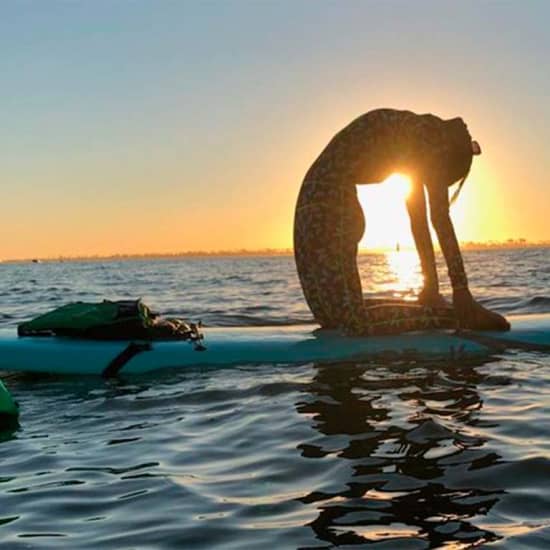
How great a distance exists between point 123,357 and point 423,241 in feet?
10.4

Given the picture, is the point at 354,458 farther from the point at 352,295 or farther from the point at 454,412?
the point at 352,295

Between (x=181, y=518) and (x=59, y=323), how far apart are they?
16.0 feet

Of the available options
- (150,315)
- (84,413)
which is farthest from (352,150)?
(84,413)

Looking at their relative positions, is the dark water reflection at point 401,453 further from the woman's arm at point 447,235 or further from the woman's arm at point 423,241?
the woman's arm at point 423,241

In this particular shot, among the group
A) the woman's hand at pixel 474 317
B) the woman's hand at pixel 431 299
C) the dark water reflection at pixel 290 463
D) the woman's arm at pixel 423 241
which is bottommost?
the dark water reflection at pixel 290 463

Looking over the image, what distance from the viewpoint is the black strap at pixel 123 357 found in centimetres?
748

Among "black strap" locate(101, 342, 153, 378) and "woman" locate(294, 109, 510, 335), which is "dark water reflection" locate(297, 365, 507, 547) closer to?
"woman" locate(294, 109, 510, 335)

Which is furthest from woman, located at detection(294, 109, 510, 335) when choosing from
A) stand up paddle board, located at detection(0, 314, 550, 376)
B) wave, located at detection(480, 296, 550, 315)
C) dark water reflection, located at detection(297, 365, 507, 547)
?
wave, located at detection(480, 296, 550, 315)

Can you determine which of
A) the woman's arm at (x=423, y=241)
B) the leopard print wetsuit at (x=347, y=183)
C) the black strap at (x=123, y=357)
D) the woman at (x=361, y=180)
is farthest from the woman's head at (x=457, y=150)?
the black strap at (x=123, y=357)

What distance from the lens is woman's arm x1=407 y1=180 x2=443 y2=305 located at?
7.69 meters

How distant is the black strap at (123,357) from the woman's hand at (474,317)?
3.03m

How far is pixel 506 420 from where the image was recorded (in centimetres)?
511

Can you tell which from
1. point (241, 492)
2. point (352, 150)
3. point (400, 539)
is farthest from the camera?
point (352, 150)

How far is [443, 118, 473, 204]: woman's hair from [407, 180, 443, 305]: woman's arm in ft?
1.20
